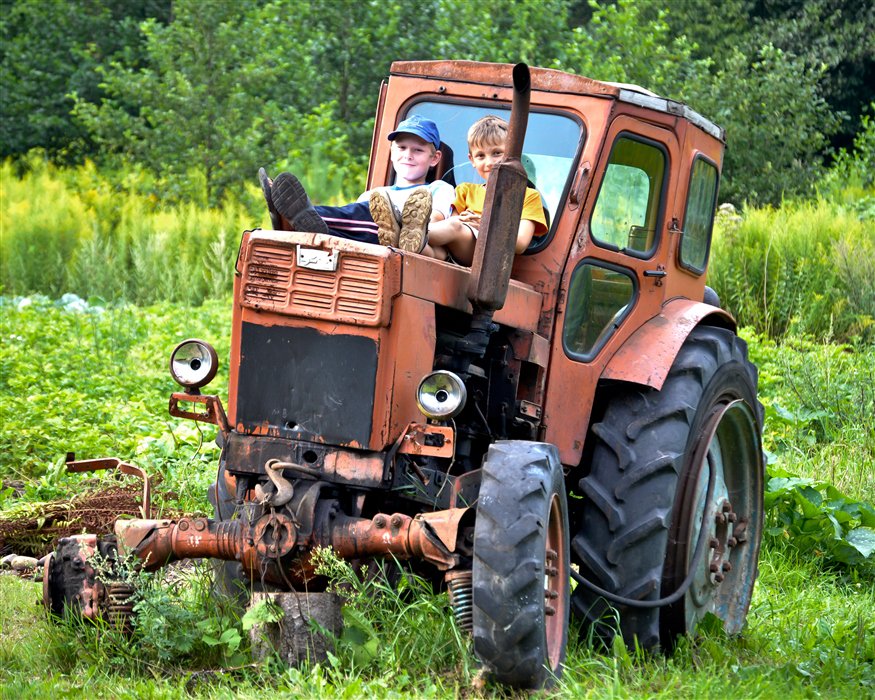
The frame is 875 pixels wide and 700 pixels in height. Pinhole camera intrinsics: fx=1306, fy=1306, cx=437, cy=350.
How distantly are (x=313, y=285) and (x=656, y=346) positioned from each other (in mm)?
1596

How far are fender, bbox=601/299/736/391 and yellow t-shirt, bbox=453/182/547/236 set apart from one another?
634 mm

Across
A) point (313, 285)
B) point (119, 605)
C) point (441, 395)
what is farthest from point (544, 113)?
point (119, 605)

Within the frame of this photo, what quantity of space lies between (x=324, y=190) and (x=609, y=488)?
11.7m

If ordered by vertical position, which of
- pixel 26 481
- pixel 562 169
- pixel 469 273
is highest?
pixel 562 169

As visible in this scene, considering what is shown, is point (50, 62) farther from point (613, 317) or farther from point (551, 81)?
point (613, 317)

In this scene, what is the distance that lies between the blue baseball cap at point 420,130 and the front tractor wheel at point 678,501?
135 cm

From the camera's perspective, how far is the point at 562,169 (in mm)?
5543

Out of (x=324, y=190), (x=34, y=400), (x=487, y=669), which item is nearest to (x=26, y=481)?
(x=34, y=400)

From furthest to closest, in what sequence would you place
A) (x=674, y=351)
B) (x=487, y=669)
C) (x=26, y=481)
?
(x=26, y=481)
(x=674, y=351)
(x=487, y=669)

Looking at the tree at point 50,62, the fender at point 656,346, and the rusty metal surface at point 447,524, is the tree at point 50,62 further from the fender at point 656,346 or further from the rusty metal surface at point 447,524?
the rusty metal surface at point 447,524

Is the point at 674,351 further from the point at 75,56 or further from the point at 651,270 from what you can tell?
the point at 75,56

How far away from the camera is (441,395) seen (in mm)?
4512

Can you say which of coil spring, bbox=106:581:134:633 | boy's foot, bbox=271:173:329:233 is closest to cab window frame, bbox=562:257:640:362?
boy's foot, bbox=271:173:329:233

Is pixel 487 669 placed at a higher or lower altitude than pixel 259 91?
lower
